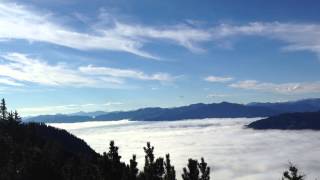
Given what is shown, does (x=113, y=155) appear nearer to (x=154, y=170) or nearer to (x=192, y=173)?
(x=154, y=170)

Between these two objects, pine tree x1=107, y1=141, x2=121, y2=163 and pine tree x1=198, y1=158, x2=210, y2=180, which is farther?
pine tree x1=198, y1=158, x2=210, y2=180

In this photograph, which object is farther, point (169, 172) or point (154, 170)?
point (154, 170)

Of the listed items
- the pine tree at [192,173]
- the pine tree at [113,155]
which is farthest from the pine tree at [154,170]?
the pine tree at [113,155]

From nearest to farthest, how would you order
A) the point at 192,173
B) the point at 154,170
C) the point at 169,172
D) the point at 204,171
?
1. the point at 192,173
2. the point at 169,172
3. the point at 154,170
4. the point at 204,171

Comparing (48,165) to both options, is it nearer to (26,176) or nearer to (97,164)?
(26,176)

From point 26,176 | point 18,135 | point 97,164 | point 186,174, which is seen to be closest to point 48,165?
point 26,176

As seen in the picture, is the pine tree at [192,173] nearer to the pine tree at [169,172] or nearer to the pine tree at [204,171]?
the pine tree at [204,171]

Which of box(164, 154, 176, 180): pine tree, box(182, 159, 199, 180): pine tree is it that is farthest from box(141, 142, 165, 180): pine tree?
box(182, 159, 199, 180): pine tree

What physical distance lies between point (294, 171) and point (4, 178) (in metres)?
42.8

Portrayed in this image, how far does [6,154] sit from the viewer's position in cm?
Result: 10106

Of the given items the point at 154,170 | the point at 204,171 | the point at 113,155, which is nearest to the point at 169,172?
the point at 154,170

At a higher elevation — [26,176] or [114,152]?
[114,152]

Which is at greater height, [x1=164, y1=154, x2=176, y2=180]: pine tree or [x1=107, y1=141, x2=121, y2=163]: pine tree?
[x1=107, y1=141, x2=121, y2=163]: pine tree

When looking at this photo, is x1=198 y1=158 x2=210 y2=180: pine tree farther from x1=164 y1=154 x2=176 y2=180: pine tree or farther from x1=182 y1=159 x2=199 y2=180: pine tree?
x1=164 y1=154 x2=176 y2=180: pine tree
